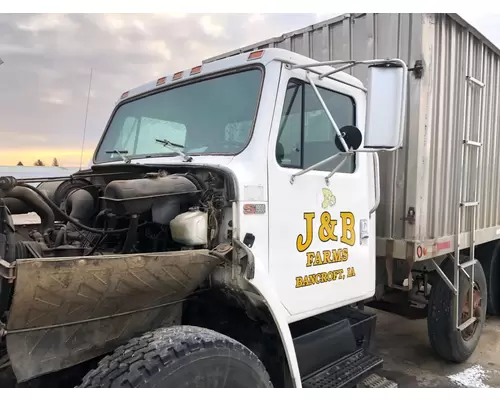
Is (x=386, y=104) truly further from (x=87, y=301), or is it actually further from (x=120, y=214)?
(x=87, y=301)

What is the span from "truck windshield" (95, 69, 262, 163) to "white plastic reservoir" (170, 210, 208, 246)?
0.47 metres

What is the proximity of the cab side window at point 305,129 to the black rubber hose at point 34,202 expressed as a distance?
1.28m

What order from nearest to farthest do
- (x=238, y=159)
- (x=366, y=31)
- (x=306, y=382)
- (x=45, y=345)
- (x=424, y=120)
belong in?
(x=45, y=345) → (x=238, y=159) → (x=306, y=382) → (x=424, y=120) → (x=366, y=31)

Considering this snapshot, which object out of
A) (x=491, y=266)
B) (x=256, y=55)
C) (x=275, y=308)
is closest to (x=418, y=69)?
(x=256, y=55)

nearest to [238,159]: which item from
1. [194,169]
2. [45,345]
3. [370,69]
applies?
[194,169]

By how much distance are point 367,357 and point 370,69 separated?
2.02 m

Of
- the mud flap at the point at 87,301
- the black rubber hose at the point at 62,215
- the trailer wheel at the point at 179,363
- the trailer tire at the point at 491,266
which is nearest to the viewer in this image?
the mud flap at the point at 87,301

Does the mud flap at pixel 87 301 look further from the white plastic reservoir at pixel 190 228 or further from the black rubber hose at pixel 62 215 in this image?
the black rubber hose at pixel 62 215

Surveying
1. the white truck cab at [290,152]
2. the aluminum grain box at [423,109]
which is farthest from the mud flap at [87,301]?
the aluminum grain box at [423,109]

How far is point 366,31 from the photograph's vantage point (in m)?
3.83

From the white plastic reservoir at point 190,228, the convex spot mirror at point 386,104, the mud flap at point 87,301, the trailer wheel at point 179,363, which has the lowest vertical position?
the trailer wheel at point 179,363

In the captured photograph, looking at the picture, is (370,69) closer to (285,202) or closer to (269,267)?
(285,202)

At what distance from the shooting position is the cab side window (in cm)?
271

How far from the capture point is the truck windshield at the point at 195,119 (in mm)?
2703
